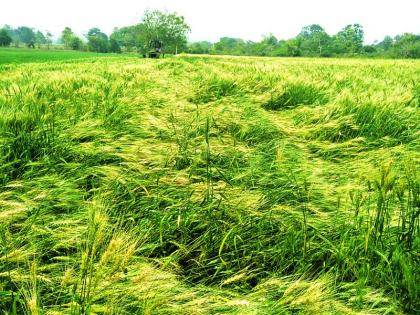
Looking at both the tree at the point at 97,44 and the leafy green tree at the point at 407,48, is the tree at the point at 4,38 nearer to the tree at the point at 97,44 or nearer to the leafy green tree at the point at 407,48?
the tree at the point at 97,44

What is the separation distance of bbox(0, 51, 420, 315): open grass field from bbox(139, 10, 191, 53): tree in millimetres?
58567

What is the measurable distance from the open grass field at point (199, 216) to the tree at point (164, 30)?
58567mm

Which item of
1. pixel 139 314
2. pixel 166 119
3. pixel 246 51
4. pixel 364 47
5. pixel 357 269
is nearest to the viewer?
pixel 139 314

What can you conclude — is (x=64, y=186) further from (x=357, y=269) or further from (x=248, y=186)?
(x=357, y=269)

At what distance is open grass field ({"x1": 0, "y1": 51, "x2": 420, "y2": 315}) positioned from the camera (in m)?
1.14

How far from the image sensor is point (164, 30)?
191 ft

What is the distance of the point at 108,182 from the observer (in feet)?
6.32

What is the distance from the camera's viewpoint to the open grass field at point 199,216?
1144 mm

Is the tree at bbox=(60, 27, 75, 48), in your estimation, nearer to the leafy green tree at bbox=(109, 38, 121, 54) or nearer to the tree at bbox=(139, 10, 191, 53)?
the leafy green tree at bbox=(109, 38, 121, 54)

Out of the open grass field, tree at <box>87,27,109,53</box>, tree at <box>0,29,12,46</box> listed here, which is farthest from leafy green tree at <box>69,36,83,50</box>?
the open grass field

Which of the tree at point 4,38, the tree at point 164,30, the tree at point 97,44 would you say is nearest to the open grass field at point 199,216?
the tree at point 164,30

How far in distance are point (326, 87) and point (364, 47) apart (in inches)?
4020

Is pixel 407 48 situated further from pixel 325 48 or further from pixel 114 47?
pixel 114 47

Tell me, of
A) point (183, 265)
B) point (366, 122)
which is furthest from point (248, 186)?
point (366, 122)
